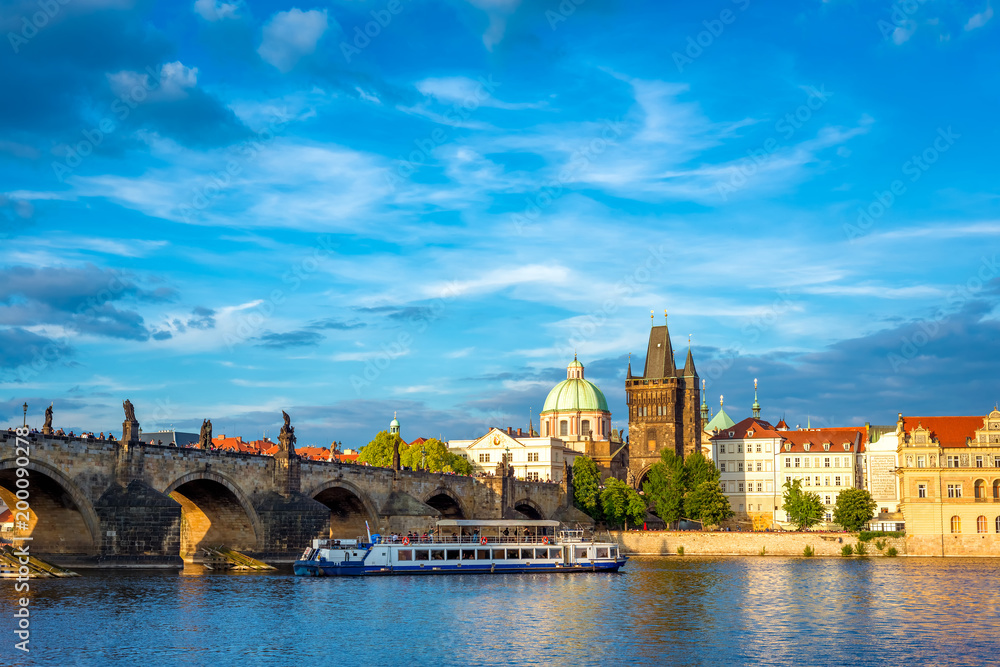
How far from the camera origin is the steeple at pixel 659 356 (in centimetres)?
15288

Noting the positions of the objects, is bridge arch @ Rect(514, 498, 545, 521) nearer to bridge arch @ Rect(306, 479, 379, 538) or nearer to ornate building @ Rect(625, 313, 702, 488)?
ornate building @ Rect(625, 313, 702, 488)

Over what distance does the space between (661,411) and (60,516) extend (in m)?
101

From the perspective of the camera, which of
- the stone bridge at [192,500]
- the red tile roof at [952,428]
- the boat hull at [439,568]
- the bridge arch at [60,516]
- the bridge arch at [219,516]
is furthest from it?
the red tile roof at [952,428]

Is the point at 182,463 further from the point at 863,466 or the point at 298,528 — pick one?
the point at 863,466

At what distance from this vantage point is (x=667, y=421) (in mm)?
149250

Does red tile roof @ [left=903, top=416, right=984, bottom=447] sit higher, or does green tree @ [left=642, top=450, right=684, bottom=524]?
red tile roof @ [left=903, top=416, right=984, bottom=447]

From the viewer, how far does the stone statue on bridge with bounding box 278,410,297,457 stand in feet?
251

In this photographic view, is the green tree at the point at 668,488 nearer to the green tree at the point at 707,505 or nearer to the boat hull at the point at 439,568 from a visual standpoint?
the green tree at the point at 707,505

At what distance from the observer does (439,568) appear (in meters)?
75.6

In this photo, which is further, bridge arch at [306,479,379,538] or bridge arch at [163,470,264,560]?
bridge arch at [306,479,379,538]

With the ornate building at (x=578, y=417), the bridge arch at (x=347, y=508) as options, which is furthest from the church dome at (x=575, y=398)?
the bridge arch at (x=347, y=508)

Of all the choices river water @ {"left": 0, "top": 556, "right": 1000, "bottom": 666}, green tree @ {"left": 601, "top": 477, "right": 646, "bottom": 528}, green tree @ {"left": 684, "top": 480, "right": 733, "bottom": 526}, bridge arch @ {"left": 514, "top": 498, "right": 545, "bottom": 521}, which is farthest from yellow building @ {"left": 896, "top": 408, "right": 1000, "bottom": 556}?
bridge arch @ {"left": 514, "top": 498, "right": 545, "bottom": 521}

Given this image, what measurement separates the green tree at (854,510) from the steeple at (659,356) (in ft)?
149

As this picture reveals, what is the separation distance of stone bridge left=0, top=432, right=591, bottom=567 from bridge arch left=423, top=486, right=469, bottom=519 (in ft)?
0.45
